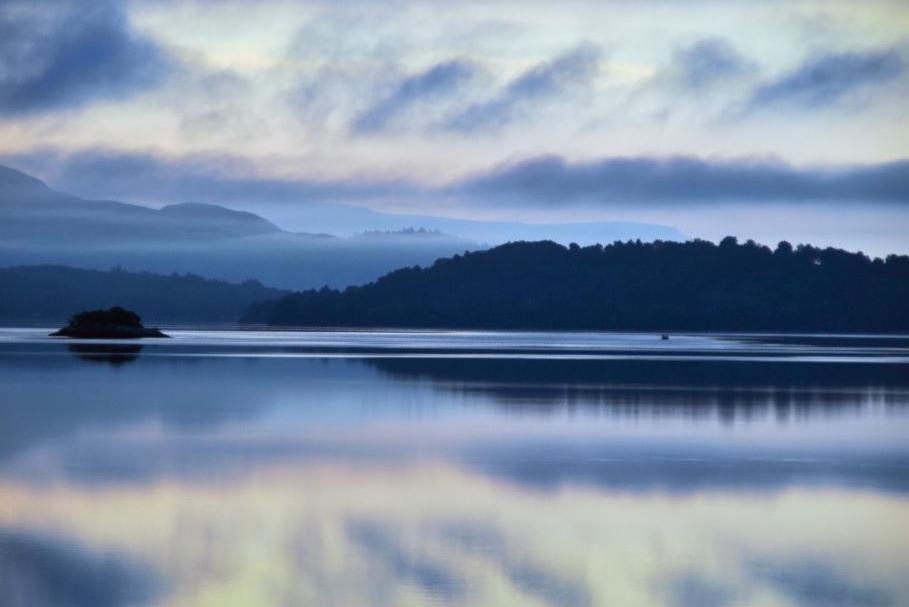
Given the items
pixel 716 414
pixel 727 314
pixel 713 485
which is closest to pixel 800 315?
pixel 727 314

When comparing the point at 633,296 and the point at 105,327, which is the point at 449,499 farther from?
the point at 633,296

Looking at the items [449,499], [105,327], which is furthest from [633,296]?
[449,499]

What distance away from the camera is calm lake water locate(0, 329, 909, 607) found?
10.4 meters

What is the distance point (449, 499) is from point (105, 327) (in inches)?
2770

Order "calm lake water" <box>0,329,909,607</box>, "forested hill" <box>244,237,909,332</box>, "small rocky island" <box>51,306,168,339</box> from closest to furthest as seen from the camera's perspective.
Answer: "calm lake water" <box>0,329,909,607</box>
"small rocky island" <box>51,306,168,339</box>
"forested hill" <box>244,237,909,332</box>

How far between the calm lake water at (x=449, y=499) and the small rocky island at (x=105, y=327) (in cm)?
5259

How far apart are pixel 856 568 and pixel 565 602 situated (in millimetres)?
2772

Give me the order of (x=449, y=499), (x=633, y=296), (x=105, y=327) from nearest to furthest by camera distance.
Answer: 1. (x=449, y=499)
2. (x=105, y=327)
3. (x=633, y=296)

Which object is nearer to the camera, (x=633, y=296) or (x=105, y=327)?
(x=105, y=327)

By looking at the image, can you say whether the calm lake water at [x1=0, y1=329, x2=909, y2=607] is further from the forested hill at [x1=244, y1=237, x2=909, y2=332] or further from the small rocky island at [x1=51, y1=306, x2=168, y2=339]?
the forested hill at [x1=244, y1=237, x2=909, y2=332]

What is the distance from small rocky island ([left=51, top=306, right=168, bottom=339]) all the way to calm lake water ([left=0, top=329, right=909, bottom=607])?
52588mm

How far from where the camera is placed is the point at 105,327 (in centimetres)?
8188

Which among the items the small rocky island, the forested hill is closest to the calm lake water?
the small rocky island

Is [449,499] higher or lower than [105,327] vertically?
lower
